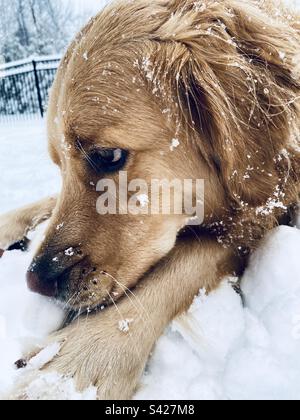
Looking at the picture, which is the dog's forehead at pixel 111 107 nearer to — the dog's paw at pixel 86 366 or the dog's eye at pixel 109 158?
the dog's eye at pixel 109 158

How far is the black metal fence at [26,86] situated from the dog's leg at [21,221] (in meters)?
14.2

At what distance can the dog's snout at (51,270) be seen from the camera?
2102 mm

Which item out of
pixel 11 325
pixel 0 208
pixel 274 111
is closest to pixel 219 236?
pixel 274 111

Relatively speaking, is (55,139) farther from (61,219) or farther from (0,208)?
(0,208)

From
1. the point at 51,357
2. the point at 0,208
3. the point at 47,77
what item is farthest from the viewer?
the point at 47,77

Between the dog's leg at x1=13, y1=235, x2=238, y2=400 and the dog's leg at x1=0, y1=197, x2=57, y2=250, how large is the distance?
131 centimetres

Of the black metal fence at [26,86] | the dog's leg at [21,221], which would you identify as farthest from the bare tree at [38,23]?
the dog's leg at [21,221]

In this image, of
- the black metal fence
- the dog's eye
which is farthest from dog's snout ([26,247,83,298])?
the black metal fence

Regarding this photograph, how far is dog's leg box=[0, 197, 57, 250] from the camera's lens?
127 inches

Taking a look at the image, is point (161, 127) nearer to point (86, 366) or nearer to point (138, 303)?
point (138, 303)

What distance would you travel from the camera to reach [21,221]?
3.36 m

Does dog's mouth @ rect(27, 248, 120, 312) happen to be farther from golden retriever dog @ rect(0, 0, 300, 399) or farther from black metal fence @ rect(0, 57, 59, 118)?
black metal fence @ rect(0, 57, 59, 118)

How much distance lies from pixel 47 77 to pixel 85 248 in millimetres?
17201
